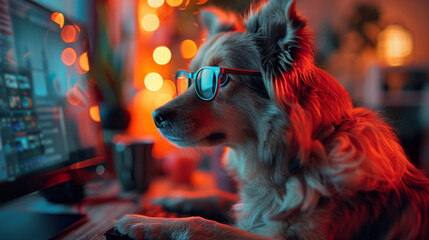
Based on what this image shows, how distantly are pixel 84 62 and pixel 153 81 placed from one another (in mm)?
788

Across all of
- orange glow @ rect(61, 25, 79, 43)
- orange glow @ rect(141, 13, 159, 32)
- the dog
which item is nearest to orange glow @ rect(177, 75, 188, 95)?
the dog

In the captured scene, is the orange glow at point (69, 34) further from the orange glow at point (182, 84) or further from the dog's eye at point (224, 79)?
the dog's eye at point (224, 79)

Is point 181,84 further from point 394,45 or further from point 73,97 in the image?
point 394,45

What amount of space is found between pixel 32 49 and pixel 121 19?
1362mm

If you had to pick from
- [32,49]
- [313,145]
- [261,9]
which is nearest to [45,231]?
[32,49]

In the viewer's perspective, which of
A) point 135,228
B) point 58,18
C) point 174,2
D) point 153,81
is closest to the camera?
point 135,228

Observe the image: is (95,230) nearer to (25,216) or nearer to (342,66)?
(25,216)

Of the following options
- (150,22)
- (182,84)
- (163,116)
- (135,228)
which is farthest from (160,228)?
(150,22)

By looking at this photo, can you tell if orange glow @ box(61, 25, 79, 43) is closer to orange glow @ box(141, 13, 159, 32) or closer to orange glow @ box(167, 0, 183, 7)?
orange glow @ box(167, 0, 183, 7)

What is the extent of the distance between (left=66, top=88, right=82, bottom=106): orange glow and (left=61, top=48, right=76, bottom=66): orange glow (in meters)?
0.11

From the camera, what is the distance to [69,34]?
36.5 inches

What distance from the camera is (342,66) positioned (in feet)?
13.8

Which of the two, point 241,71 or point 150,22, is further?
point 150,22

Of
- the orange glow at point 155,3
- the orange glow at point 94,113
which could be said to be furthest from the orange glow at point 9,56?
the orange glow at point 155,3
